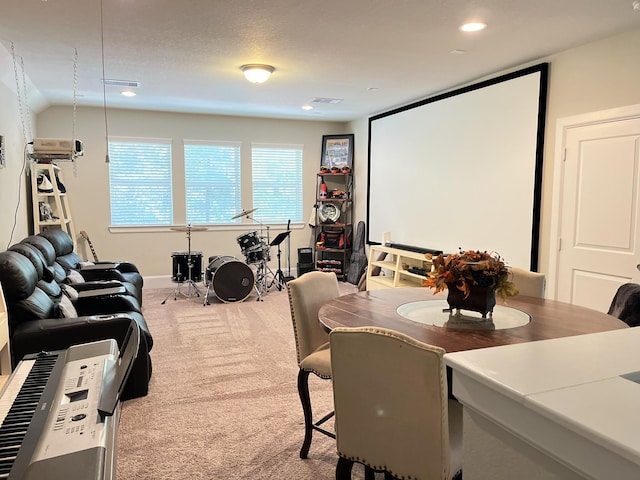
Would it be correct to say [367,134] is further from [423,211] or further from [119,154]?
[119,154]

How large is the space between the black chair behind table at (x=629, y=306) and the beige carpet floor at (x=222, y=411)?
1648 mm

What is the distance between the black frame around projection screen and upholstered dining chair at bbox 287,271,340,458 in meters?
2.44

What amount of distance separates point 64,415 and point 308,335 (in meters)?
1.76

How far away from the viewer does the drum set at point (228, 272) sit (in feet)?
19.5

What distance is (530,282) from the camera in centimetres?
305

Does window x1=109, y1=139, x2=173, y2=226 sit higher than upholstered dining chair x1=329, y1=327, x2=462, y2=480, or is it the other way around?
window x1=109, y1=139, x2=173, y2=226

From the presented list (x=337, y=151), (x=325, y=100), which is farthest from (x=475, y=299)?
(x=337, y=151)

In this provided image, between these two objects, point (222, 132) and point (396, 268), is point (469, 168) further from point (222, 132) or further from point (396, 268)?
point (222, 132)

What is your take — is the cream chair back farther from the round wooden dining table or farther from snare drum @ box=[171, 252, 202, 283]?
snare drum @ box=[171, 252, 202, 283]

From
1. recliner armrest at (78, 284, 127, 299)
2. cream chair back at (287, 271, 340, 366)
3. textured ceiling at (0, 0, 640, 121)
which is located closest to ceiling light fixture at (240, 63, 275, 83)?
textured ceiling at (0, 0, 640, 121)

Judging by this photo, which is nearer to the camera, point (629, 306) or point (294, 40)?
point (629, 306)

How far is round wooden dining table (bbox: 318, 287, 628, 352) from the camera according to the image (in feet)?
6.57

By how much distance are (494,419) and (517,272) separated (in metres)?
2.65

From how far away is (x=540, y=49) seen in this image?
12.5 ft
